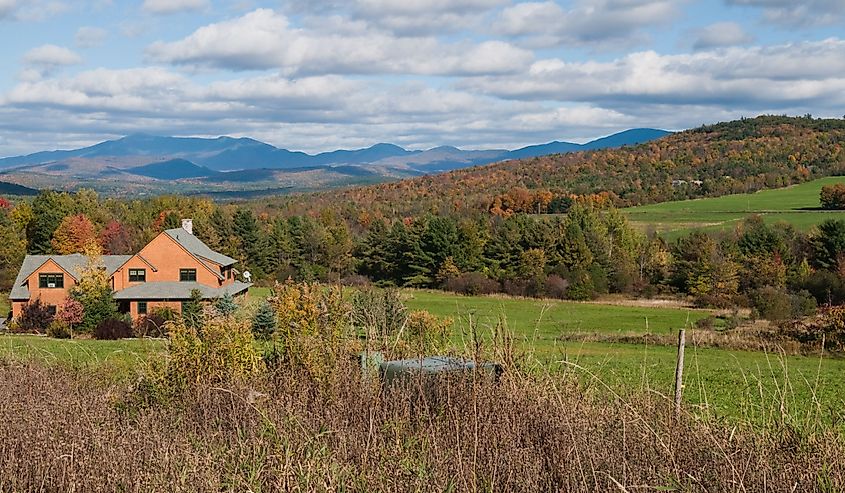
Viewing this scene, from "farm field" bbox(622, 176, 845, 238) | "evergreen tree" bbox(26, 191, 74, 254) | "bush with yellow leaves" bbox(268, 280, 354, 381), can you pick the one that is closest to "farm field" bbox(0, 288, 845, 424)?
"bush with yellow leaves" bbox(268, 280, 354, 381)

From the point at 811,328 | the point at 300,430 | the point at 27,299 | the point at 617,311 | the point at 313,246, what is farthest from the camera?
the point at 313,246

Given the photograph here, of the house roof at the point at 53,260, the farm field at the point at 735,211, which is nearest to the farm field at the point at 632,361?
the house roof at the point at 53,260

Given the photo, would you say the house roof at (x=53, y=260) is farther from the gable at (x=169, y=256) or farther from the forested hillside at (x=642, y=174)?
the forested hillside at (x=642, y=174)

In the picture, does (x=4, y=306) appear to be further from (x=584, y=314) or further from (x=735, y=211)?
(x=735, y=211)

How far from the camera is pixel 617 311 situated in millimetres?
45969

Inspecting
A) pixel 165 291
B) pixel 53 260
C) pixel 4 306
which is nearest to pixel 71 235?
pixel 4 306

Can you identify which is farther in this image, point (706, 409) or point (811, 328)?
point (811, 328)

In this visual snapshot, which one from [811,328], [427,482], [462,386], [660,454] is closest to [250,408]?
[462,386]

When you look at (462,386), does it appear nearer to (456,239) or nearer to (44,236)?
(456,239)

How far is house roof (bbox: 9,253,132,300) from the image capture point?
4197cm

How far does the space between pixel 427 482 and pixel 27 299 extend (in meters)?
43.4

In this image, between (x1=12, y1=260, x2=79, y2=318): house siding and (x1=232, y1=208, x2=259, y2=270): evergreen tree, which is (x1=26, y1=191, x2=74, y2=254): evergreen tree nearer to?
(x1=232, y1=208, x2=259, y2=270): evergreen tree

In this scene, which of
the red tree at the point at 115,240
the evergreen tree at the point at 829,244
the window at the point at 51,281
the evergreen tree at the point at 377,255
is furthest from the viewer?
the evergreen tree at the point at 377,255

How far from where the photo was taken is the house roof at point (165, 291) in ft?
135
